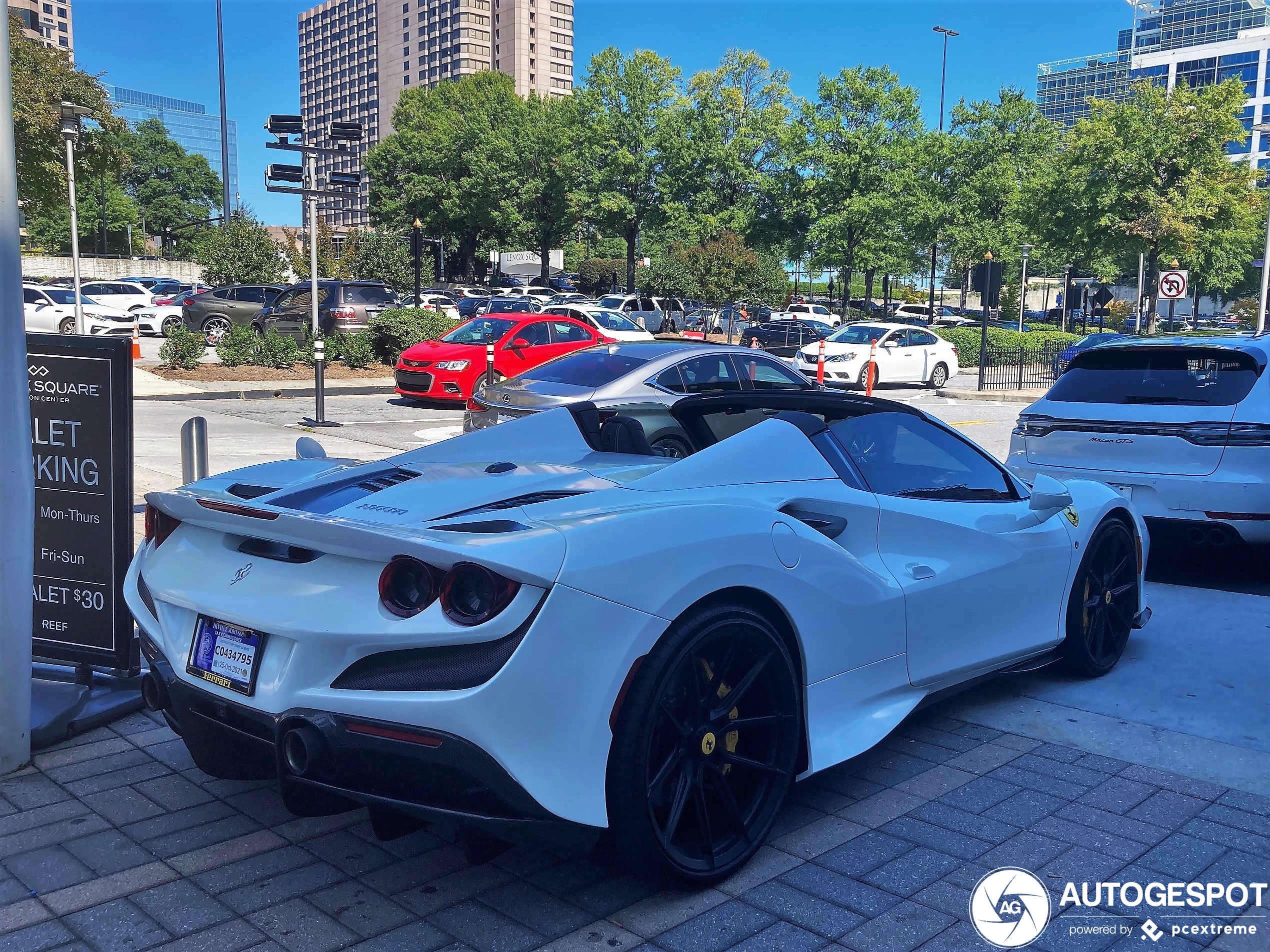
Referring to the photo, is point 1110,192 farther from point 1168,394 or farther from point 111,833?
point 111,833

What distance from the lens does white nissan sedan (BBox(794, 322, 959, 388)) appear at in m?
24.3

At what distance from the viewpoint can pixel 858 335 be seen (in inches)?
1013

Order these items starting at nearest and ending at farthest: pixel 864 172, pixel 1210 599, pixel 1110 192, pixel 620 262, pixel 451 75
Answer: pixel 1210 599 → pixel 1110 192 → pixel 864 172 → pixel 620 262 → pixel 451 75

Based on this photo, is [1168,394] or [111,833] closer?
[111,833]

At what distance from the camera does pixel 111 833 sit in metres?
3.45

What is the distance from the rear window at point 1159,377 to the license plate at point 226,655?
20.2 feet

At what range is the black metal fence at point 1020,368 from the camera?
26.0m

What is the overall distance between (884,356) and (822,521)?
877 inches

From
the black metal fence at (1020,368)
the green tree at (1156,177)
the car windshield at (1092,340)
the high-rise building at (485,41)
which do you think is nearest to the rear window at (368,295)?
the black metal fence at (1020,368)

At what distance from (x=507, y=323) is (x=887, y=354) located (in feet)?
33.5

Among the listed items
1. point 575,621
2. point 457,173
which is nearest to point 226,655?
point 575,621

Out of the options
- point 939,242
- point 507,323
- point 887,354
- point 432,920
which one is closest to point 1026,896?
point 432,920

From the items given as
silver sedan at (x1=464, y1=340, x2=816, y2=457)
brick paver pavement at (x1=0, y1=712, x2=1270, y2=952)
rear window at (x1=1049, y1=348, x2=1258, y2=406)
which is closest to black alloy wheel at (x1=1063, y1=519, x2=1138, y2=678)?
brick paver pavement at (x1=0, y1=712, x2=1270, y2=952)

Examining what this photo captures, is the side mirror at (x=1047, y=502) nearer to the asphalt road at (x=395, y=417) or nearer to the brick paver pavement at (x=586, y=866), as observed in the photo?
the brick paver pavement at (x=586, y=866)
